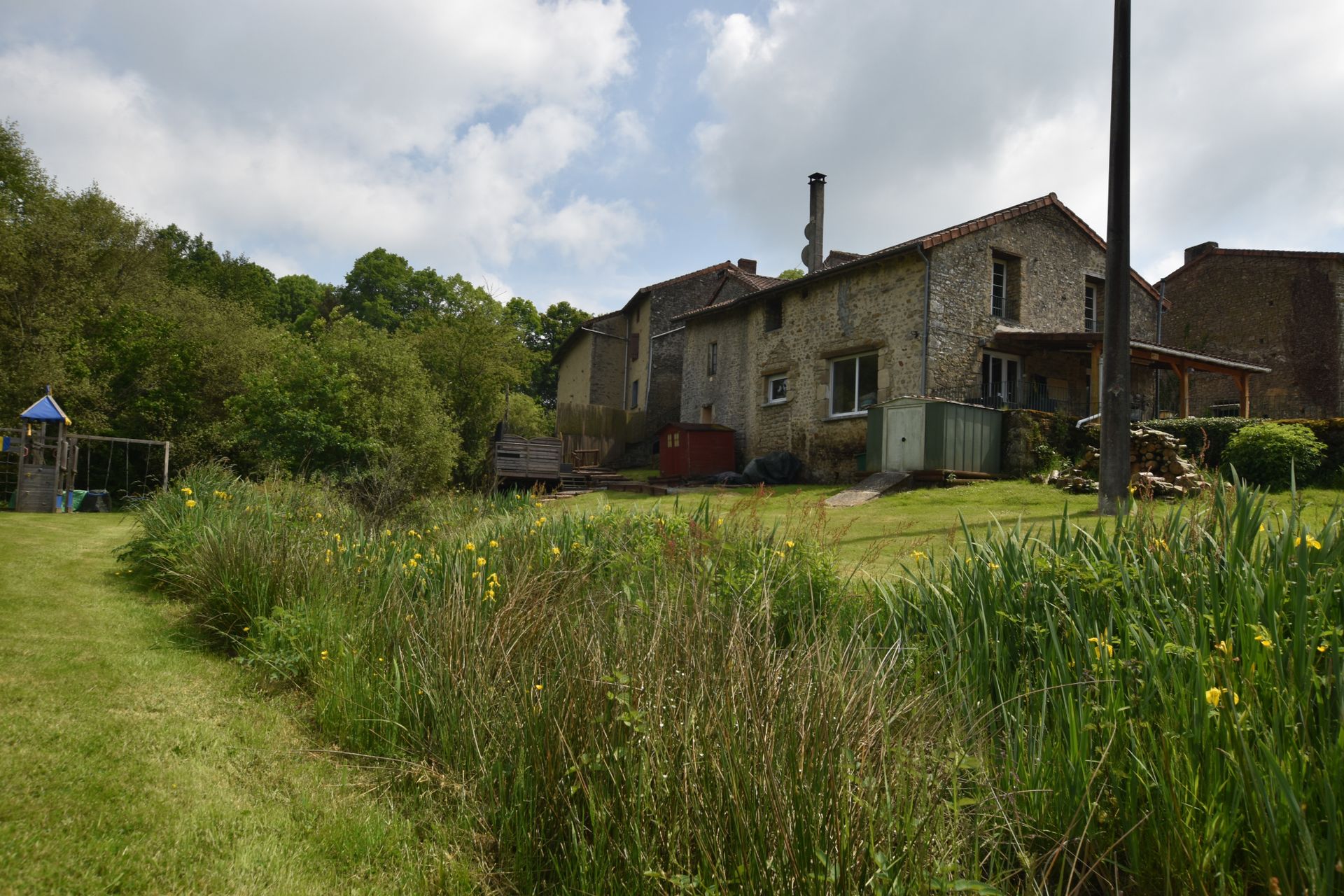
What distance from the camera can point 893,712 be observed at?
10.2 feet

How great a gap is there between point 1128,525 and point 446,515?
20.1 ft

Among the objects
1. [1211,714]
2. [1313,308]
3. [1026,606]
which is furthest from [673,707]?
[1313,308]

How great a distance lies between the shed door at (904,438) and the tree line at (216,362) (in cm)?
894

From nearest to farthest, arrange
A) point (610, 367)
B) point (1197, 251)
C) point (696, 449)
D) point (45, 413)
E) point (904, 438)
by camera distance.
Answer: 1. point (45, 413)
2. point (904, 438)
3. point (696, 449)
4. point (1197, 251)
5. point (610, 367)

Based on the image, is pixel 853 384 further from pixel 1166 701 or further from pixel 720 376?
pixel 1166 701

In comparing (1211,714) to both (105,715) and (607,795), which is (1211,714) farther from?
(105,715)

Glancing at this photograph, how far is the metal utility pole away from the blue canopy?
1828 cm

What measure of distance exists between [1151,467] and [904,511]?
15.0ft

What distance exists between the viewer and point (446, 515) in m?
8.34

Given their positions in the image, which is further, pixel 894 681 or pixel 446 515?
pixel 446 515

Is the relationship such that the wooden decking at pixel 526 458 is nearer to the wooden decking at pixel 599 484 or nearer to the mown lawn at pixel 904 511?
the wooden decking at pixel 599 484

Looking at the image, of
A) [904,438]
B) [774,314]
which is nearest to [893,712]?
[904,438]

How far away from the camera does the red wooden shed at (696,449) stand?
77.2 ft

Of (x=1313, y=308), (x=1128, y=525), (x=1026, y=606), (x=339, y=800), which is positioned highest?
(x=1313, y=308)
